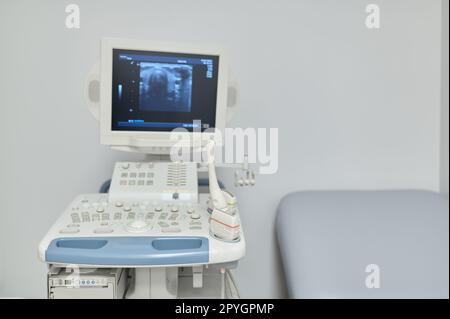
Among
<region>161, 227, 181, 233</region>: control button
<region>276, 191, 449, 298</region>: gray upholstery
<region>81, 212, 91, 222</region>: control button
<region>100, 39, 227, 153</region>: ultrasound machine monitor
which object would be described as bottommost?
<region>276, 191, 449, 298</region>: gray upholstery

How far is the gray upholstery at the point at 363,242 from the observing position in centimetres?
136

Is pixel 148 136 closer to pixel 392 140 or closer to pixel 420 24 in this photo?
pixel 392 140

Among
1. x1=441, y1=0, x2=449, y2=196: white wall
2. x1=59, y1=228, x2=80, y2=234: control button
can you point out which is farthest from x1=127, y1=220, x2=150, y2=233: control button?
x1=441, y1=0, x2=449, y2=196: white wall

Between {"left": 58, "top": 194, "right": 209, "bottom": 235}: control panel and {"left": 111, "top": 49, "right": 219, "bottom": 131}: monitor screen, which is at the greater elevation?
{"left": 111, "top": 49, "right": 219, "bottom": 131}: monitor screen

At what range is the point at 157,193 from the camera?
4.43 ft

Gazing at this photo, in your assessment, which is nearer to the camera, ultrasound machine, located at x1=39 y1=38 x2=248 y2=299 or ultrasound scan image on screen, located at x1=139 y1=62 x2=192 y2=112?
ultrasound machine, located at x1=39 y1=38 x2=248 y2=299

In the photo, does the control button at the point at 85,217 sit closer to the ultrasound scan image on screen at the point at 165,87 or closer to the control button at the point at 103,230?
the control button at the point at 103,230

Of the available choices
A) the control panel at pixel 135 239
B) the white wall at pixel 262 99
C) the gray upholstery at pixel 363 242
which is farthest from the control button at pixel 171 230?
the white wall at pixel 262 99

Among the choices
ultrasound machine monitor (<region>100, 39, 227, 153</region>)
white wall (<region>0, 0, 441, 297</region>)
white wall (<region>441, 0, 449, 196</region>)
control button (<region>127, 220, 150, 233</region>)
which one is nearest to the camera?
control button (<region>127, 220, 150, 233</region>)

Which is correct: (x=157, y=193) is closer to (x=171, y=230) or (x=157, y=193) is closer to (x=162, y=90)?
(x=171, y=230)

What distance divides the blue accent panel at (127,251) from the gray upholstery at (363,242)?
0.47m

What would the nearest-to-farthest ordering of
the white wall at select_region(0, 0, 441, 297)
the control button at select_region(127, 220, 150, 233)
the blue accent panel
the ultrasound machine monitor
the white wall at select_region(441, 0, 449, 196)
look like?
the blue accent panel, the control button at select_region(127, 220, 150, 233), the ultrasound machine monitor, the white wall at select_region(0, 0, 441, 297), the white wall at select_region(441, 0, 449, 196)

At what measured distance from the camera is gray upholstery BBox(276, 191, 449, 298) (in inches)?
53.6

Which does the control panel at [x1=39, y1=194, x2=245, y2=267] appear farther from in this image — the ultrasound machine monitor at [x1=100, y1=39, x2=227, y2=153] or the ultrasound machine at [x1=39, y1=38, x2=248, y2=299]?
the ultrasound machine monitor at [x1=100, y1=39, x2=227, y2=153]
